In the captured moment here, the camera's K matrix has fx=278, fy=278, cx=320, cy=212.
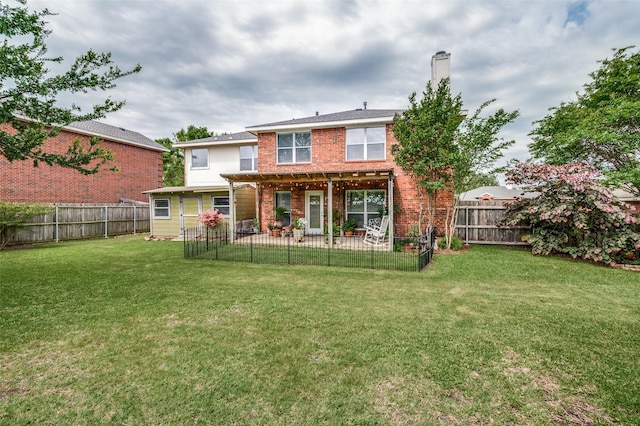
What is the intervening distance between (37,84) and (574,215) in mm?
13664

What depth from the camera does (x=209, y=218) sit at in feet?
43.9

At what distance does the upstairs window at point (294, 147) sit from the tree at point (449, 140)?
190 inches

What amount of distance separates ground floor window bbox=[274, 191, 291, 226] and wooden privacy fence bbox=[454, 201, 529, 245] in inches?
303

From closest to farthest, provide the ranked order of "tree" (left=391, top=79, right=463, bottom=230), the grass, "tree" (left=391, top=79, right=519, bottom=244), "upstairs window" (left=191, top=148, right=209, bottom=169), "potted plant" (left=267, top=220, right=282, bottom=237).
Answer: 1. the grass
2. "tree" (left=391, top=79, right=519, bottom=244)
3. "tree" (left=391, top=79, right=463, bottom=230)
4. "potted plant" (left=267, top=220, right=282, bottom=237)
5. "upstairs window" (left=191, top=148, right=209, bottom=169)

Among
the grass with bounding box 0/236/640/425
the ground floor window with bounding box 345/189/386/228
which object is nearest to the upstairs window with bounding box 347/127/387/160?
the ground floor window with bounding box 345/189/386/228

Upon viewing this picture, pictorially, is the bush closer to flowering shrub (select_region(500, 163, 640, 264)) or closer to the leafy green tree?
flowering shrub (select_region(500, 163, 640, 264))

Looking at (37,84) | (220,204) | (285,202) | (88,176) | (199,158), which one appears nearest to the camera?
(37,84)

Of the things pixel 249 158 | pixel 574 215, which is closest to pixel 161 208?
pixel 249 158

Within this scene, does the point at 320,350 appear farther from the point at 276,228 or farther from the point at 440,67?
the point at 440,67

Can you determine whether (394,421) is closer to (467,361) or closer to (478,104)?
(467,361)

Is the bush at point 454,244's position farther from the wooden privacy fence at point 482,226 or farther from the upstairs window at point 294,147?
the upstairs window at point 294,147

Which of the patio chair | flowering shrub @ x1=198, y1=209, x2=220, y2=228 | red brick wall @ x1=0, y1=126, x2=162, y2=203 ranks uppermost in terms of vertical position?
red brick wall @ x1=0, y1=126, x2=162, y2=203

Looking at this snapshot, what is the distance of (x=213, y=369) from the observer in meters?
3.01

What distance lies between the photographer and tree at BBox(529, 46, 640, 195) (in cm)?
927
